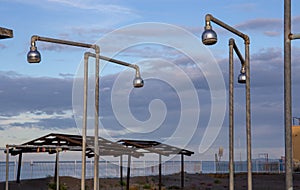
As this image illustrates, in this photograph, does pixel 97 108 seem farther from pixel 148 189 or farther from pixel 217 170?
pixel 217 170

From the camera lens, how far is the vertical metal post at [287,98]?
12.8m

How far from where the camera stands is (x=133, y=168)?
4391cm

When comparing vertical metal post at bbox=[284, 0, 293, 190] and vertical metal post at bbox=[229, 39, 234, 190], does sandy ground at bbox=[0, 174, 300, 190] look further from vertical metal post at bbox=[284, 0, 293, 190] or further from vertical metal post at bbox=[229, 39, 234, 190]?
vertical metal post at bbox=[284, 0, 293, 190]

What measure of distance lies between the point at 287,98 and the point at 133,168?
3154cm

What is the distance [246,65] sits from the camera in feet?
54.1

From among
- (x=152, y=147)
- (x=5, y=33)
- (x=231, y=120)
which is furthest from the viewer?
(x=152, y=147)

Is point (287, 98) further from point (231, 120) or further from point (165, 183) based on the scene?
point (165, 183)

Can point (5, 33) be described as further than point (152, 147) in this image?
No

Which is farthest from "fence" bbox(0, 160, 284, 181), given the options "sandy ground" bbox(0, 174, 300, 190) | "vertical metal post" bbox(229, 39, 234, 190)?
"vertical metal post" bbox(229, 39, 234, 190)

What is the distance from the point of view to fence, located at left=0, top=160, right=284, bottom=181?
115ft

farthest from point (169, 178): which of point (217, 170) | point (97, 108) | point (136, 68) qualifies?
point (97, 108)

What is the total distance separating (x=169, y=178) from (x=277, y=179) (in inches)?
312

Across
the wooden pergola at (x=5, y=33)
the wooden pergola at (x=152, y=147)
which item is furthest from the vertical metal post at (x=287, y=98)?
the wooden pergola at (x=152, y=147)

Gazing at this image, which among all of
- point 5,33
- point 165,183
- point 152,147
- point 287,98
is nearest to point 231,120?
point 287,98
